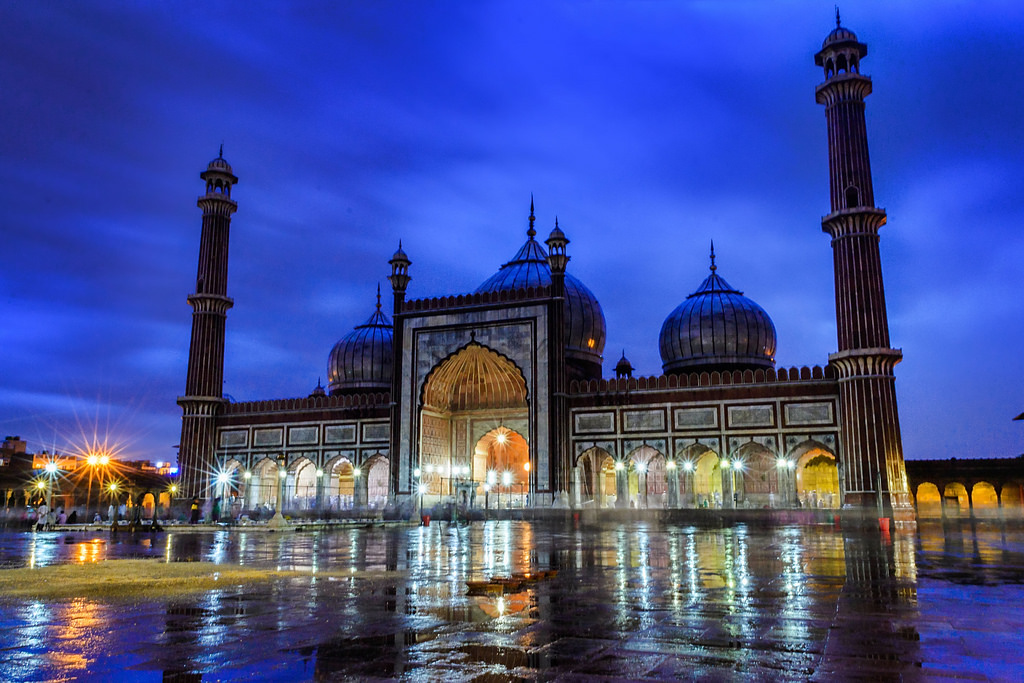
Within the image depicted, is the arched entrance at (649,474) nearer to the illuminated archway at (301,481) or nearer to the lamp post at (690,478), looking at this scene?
the lamp post at (690,478)

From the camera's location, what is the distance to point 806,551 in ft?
40.9

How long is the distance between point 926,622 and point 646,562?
498 cm

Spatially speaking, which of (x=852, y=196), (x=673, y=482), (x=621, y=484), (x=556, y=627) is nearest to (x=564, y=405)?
(x=621, y=484)

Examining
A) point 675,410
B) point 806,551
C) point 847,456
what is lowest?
point 806,551

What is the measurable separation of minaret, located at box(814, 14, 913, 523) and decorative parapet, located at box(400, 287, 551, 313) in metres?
12.2

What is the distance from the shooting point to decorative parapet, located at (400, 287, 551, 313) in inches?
1426

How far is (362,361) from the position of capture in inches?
1813

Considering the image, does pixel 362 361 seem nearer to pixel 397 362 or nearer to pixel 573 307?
pixel 397 362

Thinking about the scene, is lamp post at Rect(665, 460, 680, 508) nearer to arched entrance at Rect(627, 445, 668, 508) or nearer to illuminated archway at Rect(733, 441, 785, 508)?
arched entrance at Rect(627, 445, 668, 508)

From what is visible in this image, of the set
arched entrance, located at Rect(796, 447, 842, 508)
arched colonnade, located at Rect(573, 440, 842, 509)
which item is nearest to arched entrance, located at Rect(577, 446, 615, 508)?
arched colonnade, located at Rect(573, 440, 842, 509)

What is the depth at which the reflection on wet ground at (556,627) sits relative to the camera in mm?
4008

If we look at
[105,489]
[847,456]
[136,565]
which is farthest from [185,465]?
[136,565]

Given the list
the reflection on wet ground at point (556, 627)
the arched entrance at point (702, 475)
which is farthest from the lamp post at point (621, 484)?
the reflection on wet ground at point (556, 627)

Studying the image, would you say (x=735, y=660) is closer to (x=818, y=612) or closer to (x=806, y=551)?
(x=818, y=612)
